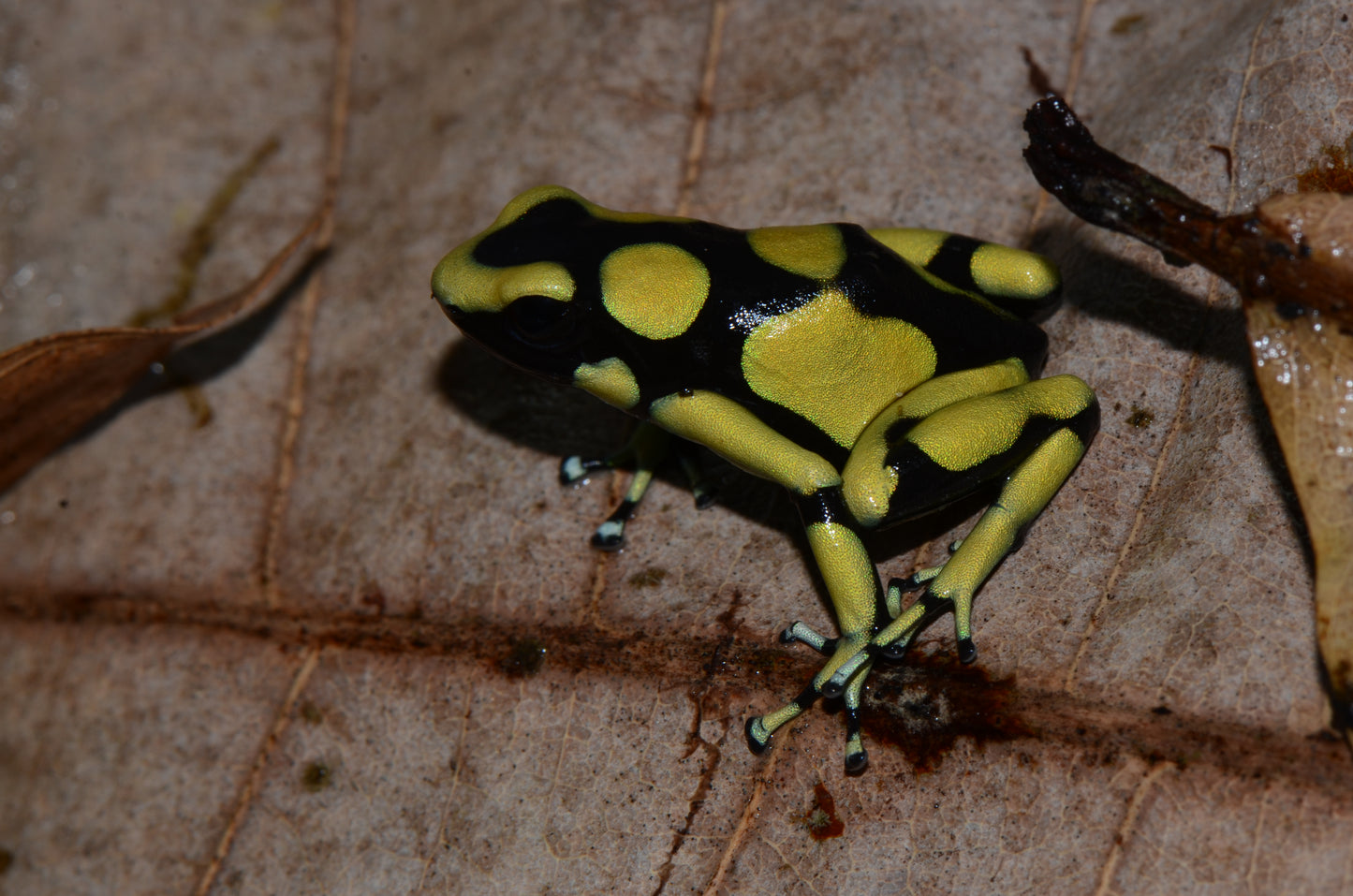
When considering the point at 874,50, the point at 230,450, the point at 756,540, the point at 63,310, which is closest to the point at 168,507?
the point at 230,450

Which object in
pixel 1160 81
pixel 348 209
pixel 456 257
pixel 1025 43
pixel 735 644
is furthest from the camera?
pixel 348 209

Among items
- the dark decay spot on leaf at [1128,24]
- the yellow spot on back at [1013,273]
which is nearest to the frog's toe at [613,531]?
the yellow spot on back at [1013,273]

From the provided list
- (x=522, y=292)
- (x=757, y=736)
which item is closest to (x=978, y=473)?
(x=757, y=736)

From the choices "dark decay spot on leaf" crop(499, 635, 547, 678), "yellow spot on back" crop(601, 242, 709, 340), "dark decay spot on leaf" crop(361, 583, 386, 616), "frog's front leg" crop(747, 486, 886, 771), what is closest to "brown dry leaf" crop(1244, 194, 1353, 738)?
"frog's front leg" crop(747, 486, 886, 771)

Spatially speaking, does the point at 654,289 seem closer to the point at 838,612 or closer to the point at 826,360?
the point at 826,360

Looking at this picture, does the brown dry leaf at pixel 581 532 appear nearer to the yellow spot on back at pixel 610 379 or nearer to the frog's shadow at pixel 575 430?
the frog's shadow at pixel 575 430

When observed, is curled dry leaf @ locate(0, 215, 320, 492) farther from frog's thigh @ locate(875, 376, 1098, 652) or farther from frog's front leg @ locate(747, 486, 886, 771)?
frog's thigh @ locate(875, 376, 1098, 652)

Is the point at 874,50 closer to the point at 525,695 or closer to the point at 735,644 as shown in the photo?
the point at 735,644
